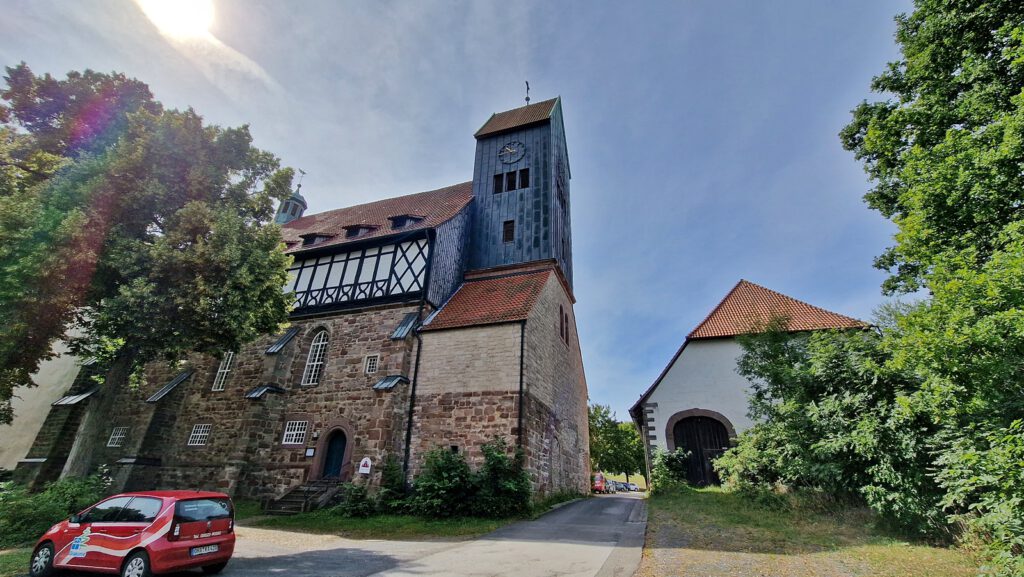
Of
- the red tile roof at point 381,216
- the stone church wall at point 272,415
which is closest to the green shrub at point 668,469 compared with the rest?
the stone church wall at point 272,415

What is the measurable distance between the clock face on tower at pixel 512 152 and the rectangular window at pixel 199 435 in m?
17.5

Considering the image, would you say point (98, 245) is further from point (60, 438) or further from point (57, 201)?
point (60, 438)

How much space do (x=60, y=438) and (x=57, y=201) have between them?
608 inches

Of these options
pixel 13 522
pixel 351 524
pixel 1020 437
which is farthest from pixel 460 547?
pixel 13 522

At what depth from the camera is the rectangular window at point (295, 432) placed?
1570 centimetres

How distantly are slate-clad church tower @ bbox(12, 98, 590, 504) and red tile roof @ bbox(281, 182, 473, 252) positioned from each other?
0.24 m

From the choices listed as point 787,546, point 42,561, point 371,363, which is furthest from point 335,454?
point 787,546

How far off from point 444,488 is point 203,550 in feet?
20.8

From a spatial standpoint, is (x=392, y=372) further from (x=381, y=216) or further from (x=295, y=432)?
(x=381, y=216)

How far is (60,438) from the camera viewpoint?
18.9 m

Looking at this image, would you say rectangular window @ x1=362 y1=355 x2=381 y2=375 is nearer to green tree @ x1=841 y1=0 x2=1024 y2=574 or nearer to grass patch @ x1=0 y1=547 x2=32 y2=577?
grass patch @ x1=0 y1=547 x2=32 y2=577

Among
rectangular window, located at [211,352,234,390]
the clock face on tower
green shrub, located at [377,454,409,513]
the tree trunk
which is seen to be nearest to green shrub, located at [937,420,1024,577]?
green shrub, located at [377,454,409,513]

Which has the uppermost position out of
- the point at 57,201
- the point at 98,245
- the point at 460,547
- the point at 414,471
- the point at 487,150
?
the point at 487,150

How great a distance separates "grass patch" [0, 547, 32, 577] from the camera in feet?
23.2
